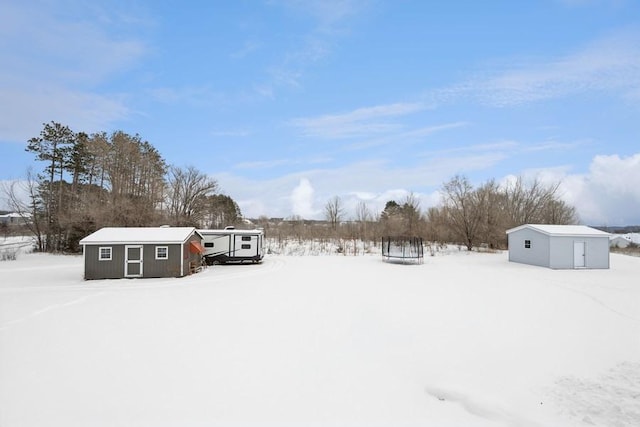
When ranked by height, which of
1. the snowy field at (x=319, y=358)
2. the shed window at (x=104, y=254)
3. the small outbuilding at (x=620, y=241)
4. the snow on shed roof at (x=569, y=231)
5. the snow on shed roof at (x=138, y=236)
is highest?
the snow on shed roof at (x=569, y=231)

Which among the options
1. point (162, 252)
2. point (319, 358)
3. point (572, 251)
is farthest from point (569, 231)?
point (162, 252)

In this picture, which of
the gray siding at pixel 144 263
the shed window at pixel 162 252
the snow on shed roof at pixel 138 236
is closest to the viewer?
the gray siding at pixel 144 263

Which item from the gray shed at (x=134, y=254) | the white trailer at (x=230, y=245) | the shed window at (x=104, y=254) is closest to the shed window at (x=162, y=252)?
the gray shed at (x=134, y=254)

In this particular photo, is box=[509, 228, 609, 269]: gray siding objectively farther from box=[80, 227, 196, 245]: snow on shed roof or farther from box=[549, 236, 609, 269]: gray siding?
box=[80, 227, 196, 245]: snow on shed roof

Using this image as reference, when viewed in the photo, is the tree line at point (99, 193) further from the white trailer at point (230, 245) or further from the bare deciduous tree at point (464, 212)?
the bare deciduous tree at point (464, 212)

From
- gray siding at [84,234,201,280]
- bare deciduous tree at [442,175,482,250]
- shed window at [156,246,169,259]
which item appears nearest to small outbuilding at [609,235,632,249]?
bare deciduous tree at [442,175,482,250]

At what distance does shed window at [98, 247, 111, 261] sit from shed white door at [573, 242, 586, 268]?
82.5ft

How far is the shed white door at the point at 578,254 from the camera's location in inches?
742

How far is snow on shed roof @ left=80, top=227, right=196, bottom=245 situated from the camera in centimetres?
1523

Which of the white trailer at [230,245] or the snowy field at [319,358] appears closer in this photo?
the snowy field at [319,358]

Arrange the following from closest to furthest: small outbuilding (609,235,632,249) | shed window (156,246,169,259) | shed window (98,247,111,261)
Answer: shed window (98,247,111,261) < shed window (156,246,169,259) < small outbuilding (609,235,632,249)

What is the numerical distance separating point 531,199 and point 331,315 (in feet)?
116

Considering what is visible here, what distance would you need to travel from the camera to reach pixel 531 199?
35250mm

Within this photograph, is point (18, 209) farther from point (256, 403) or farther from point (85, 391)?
point (256, 403)
